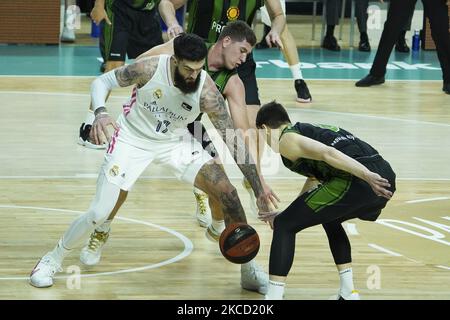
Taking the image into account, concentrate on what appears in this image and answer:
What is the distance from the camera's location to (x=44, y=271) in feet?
22.9

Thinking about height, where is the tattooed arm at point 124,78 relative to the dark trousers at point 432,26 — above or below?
above

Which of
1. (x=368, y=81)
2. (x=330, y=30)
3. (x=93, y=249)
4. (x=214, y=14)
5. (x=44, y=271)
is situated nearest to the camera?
(x=44, y=271)

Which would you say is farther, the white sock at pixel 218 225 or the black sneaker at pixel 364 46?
the black sneaker at pixel 364 46

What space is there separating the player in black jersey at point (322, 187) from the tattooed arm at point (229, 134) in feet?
0.77

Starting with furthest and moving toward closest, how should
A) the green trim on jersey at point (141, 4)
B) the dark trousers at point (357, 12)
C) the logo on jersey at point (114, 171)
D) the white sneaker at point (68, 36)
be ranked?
1. the white sneaker at point (68, 36)
2. the dark trousers at point (357, 12)
3. the green trim on jersey at point (141, 4)
4. the logo on jersey at point (114, 171)

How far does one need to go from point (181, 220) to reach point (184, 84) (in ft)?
6.89

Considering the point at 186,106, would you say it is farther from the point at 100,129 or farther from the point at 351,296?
the point at 351,296

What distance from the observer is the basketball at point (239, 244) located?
6773 millimetres

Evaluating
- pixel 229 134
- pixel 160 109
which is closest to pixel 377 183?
pixel 229 134

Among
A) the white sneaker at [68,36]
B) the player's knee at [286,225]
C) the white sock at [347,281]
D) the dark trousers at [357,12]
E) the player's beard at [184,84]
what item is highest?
the player's beard at [184,84]

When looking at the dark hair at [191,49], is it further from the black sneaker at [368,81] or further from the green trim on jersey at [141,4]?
the black sneaker at [368,81]

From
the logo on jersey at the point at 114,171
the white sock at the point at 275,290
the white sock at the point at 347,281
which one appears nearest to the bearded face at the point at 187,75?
the logo on jersey at the point at 114,171

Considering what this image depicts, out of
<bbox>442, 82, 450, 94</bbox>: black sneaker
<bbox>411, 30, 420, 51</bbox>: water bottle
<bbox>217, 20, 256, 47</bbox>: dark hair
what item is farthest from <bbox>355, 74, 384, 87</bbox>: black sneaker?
<bbox>217, 20, 256, 47</bbox>: dark hair

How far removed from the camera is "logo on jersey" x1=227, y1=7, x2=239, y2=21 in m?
9.27
